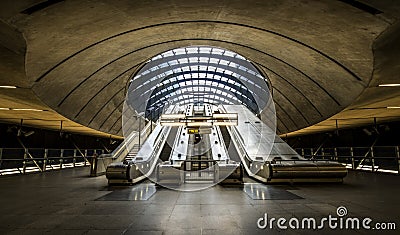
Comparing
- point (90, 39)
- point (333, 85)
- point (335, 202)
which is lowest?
point (335, 202)

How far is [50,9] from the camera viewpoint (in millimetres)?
4809

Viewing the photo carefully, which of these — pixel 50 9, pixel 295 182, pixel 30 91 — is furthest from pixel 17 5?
pixel 295 182

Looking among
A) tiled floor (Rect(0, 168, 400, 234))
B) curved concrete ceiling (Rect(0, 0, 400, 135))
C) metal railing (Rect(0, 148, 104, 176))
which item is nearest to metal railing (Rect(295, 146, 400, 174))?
curved concrete ceiling (Rect(0, 0, 400, 135))

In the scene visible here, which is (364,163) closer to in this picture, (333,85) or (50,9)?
(333,85)

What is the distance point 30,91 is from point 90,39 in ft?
7.97

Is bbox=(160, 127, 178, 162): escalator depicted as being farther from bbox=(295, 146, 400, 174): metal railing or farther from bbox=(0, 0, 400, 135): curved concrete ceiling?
bbox=(295, 146, 400, 174): metal railing

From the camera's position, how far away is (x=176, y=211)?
16.3 ft
